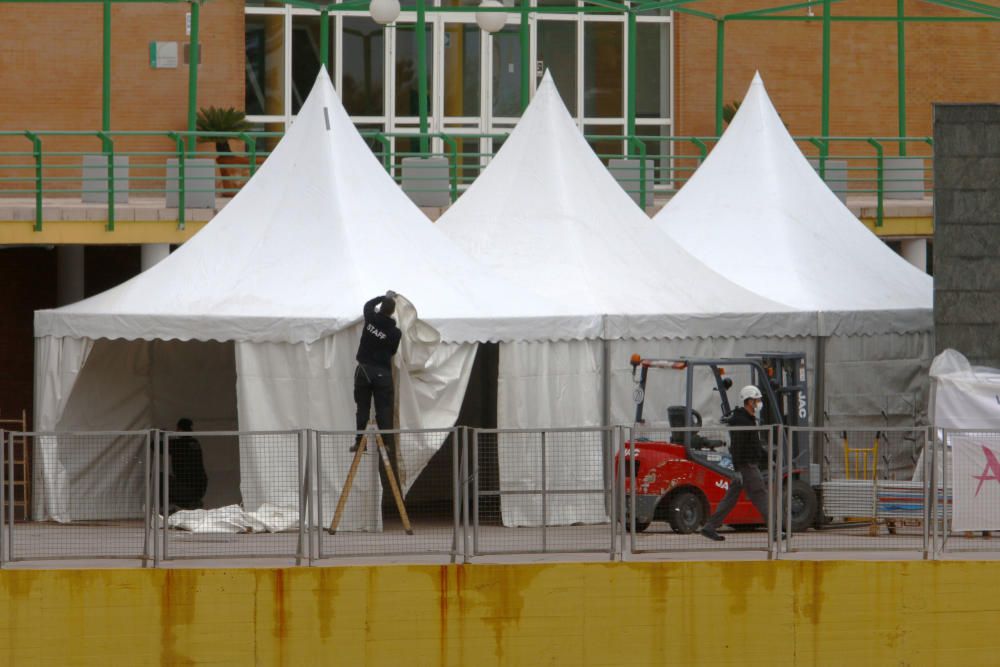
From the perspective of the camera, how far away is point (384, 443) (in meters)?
16.2

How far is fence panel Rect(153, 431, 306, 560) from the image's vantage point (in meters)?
14.2

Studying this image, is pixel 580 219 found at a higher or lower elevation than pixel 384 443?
higher

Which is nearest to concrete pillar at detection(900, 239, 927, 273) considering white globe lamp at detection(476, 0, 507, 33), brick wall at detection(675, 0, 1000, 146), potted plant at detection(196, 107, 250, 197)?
white globe lamp at detection(476, 0, 507, 33)

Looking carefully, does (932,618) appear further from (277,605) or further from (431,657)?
(277,605)

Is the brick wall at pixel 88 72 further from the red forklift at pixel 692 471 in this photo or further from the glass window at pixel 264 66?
the red forklift at pixel 692 471

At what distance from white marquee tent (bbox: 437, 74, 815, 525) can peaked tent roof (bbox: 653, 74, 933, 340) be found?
3.74 feet

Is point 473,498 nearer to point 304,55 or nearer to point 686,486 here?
point 686,486

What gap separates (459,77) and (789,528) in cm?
2229

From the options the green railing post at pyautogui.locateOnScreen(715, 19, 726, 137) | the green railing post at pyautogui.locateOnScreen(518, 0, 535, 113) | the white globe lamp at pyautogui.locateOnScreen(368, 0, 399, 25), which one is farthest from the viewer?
the green railing post at pyautogui.locateOnScreen(715, 19, 726, 137)

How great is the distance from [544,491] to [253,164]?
1291cm

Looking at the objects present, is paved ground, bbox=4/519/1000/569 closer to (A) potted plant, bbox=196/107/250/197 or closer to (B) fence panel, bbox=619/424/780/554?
(B) fence panel, bbox=619/424/780/554

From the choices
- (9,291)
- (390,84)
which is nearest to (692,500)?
(9,291)

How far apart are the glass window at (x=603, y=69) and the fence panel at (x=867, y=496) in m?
18.1

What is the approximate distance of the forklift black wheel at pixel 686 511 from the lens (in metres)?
16.1
